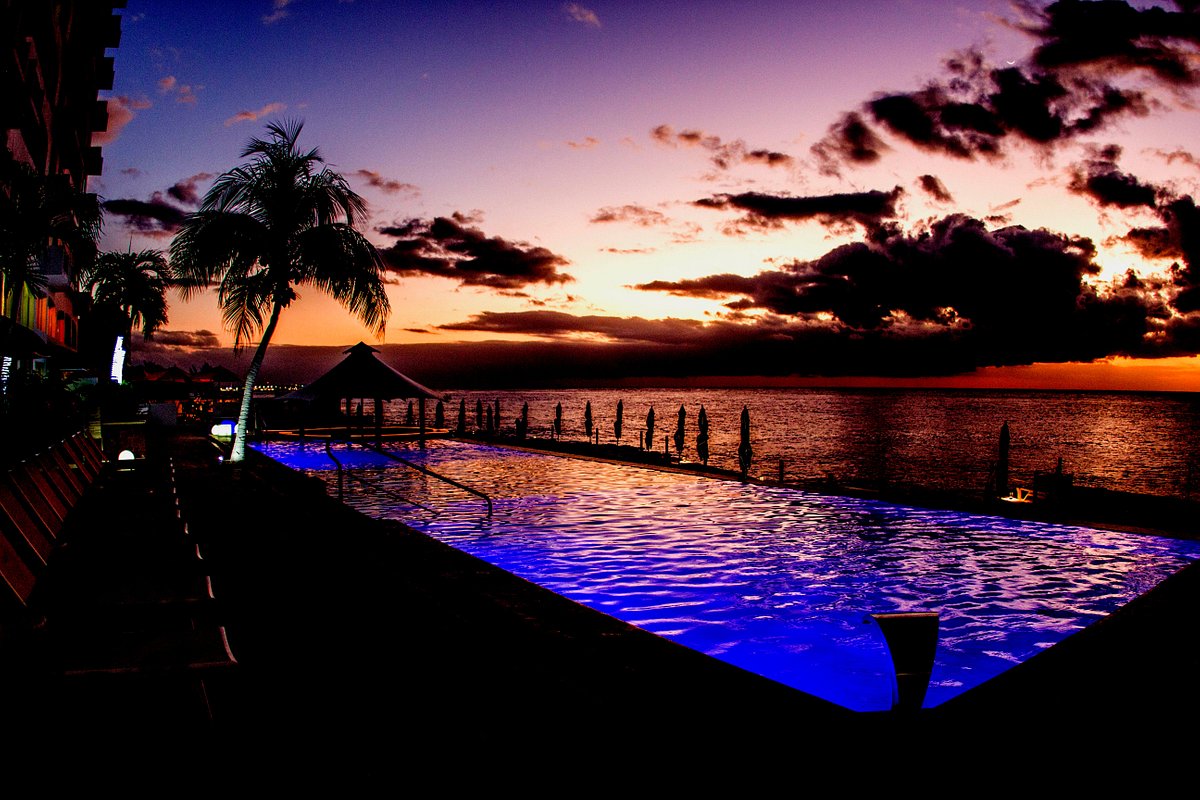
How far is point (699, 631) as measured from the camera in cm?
814

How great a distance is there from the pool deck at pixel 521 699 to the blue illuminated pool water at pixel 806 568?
2.53 metres

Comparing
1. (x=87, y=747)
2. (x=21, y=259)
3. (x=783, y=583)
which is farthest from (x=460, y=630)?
(x=21, y=259)

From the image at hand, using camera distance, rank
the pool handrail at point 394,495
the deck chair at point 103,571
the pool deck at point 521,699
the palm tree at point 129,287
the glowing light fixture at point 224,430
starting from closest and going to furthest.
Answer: the pool deck at point 521,699 → the deck chair at point 103,571 → the pool handrail at point 394,495 → the glowing light fixture at point 224,430 → the palm tree at point 129,287

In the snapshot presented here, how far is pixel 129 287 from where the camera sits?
150ft

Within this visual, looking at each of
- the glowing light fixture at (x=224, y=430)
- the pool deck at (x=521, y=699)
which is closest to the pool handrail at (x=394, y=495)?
the glowing light fixture at (x=224, y=430)

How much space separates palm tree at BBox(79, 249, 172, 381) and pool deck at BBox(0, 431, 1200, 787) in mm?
45148

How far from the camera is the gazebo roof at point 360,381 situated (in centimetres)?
1602

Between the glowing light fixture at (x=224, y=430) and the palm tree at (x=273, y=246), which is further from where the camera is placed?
the glowing light fixture at (x=224, y=430)

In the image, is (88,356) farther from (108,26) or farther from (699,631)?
(699,631)

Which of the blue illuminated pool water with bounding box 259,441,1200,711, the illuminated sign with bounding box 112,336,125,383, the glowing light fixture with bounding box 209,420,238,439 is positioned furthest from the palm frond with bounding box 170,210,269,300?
the illuminated sign with bounding box 112,336,125,383

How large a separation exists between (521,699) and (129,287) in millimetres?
50384

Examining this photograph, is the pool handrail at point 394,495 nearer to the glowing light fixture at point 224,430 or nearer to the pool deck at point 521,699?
the glowing light fixture at point 224,430

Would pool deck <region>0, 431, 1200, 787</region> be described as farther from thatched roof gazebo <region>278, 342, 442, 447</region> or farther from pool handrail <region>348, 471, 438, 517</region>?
thatched roof gazebo <region>278, 342, 442, 447</region>

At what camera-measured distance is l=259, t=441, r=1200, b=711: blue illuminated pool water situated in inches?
305
